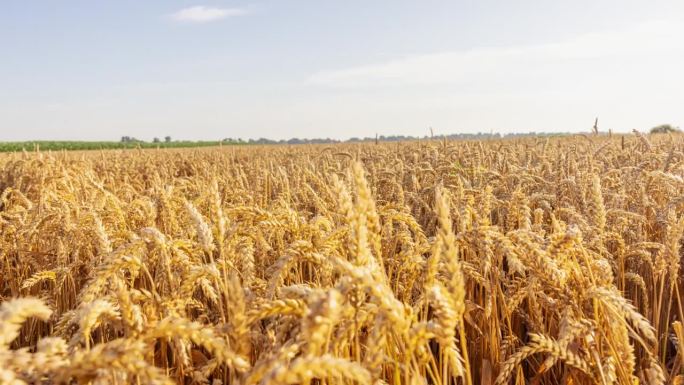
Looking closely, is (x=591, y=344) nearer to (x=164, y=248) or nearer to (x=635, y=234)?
(x=164, y=248)

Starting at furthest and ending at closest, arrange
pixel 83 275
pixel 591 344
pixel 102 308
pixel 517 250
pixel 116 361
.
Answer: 1. pixel 83 275
2. pixel 517 250
3. pixel 591 344
4. pixel 102 308
5. pixel 116 361

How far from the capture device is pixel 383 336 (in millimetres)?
1118

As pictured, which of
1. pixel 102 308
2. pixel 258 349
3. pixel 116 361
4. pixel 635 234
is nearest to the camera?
pixel 116 361

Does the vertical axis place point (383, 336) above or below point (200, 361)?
above

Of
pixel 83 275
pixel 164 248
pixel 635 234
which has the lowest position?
pixel 83 275

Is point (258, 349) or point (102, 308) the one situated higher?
point (102, 308)

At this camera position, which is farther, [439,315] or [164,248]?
[164,248]

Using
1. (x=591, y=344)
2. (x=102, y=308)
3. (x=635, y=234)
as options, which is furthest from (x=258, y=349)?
(x=635, y=234)

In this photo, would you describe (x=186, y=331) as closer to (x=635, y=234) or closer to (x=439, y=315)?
(x=439, y=315)

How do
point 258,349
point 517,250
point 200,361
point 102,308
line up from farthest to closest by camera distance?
point 200,361
point 258,349
point 517,250
point 102,308

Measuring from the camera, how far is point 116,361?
846 mm

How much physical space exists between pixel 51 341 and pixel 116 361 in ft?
0.90

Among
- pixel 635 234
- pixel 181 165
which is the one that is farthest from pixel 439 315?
pixel 181 165

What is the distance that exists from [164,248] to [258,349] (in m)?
0.57
